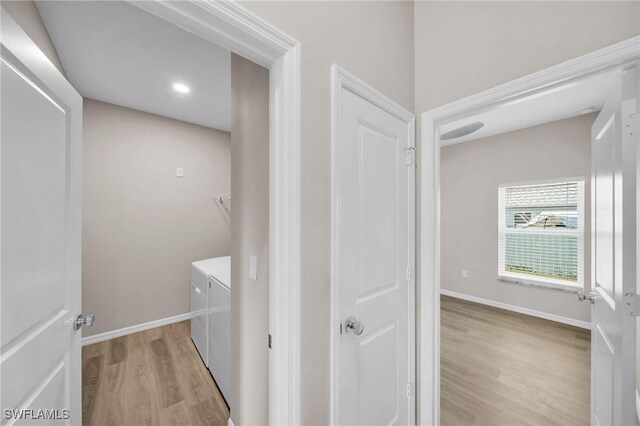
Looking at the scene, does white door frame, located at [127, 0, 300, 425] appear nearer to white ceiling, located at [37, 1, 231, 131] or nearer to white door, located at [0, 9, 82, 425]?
white door, located at [0, 9, 82, 425]

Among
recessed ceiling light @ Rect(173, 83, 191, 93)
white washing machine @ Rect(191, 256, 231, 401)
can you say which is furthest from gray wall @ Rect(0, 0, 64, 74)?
white washing machine @ Rect(191, 256, 231, 401)

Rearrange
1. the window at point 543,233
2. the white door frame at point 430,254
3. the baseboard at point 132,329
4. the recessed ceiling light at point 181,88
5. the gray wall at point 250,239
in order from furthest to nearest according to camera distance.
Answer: the window at point 543,233
the baseboard at point 132,329
the recessed ceiling light at point 181,88
the white door frame at point 430,254
the gray wall at point 250,239

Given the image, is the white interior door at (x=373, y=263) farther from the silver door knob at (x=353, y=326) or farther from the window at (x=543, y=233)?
the window at (x=543, y=233)

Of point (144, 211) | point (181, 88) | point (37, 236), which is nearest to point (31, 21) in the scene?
point (181, 88)

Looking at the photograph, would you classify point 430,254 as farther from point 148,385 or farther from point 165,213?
point 165,213

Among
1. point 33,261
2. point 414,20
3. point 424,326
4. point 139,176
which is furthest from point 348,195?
point 139,176

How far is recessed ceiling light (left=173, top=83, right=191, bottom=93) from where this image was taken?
2371mm

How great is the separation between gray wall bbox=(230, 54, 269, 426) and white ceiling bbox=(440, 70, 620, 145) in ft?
6.73

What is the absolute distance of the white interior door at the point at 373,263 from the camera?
1.10 meters

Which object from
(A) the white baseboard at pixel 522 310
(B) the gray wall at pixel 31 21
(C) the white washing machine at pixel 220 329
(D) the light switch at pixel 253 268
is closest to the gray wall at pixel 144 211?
(B) the gray wall at pixel 31 21

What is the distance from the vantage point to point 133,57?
1.94 meters

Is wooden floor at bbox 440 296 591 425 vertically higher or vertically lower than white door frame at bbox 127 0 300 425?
lower

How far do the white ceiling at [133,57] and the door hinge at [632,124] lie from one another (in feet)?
7.54

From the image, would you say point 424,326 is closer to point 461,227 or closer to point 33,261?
point 33,261
